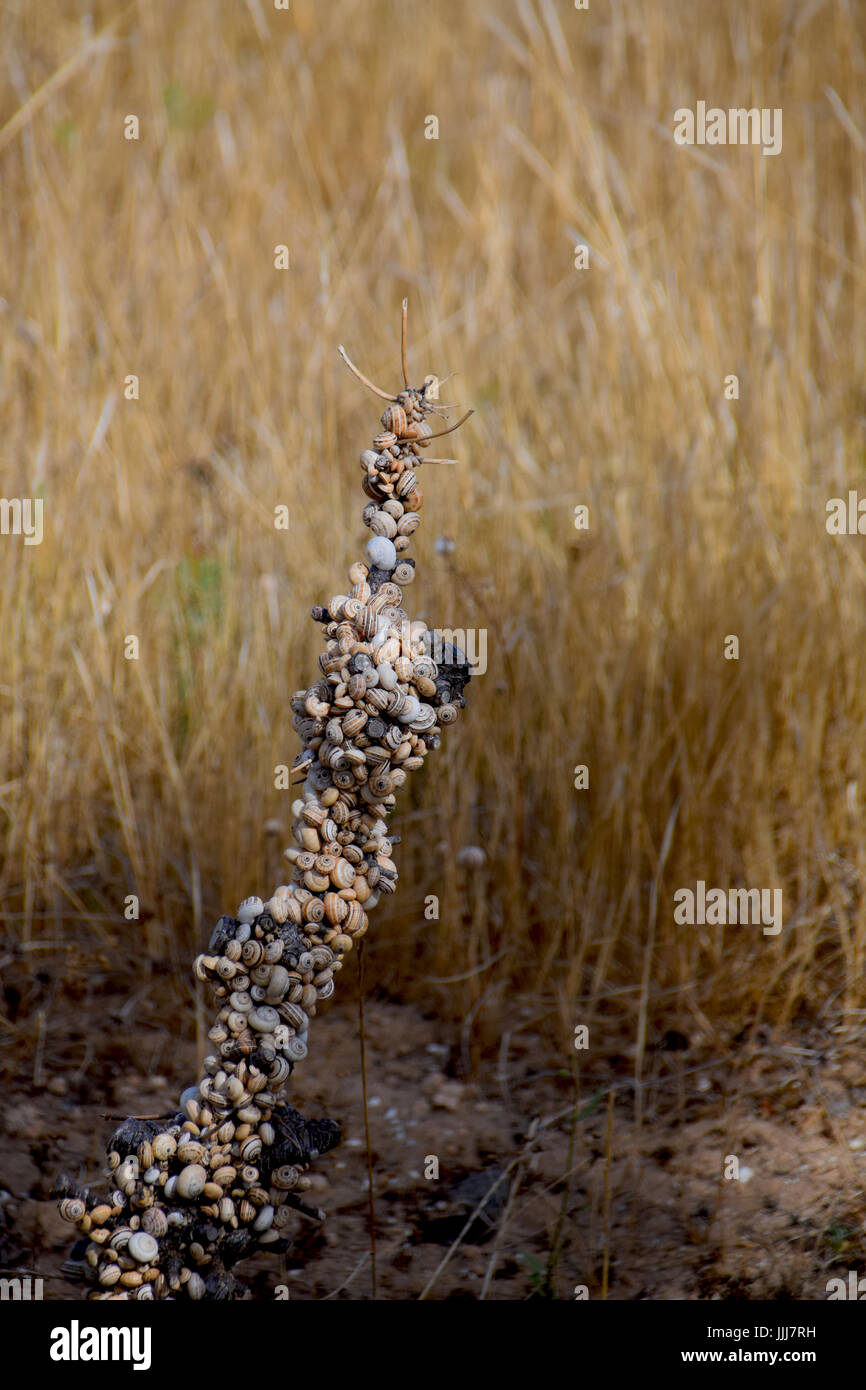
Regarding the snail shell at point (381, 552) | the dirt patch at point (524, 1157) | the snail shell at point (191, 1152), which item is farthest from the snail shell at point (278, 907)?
the dirt patch at point (524, 1157)

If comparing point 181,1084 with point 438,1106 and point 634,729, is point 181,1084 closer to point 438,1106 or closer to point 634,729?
point 438,1106

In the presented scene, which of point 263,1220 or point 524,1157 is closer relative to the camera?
point 263,1220

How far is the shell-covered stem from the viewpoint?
1069mm

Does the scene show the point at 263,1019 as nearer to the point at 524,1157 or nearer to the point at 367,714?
the point at 367,714

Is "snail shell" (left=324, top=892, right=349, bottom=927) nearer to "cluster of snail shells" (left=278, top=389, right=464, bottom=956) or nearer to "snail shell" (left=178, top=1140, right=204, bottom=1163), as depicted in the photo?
"cluster of snail shells" (left=278, top=389, right=464, bottom=956)

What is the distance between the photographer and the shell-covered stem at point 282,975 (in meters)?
1.07

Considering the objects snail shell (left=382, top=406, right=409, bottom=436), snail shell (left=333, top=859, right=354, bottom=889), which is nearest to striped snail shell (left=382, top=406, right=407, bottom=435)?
snail shell (left=382, top=406, right=409, bottom=436)

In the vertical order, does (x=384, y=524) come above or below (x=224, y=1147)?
above

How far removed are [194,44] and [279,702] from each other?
7.98 feet

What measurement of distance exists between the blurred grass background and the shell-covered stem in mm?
690

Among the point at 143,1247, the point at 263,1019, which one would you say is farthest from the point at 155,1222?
the point at 263,1019

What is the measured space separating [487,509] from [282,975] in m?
1.28

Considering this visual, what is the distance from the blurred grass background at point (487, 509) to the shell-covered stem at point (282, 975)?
0.69 meters

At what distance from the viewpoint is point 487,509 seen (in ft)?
7.28
